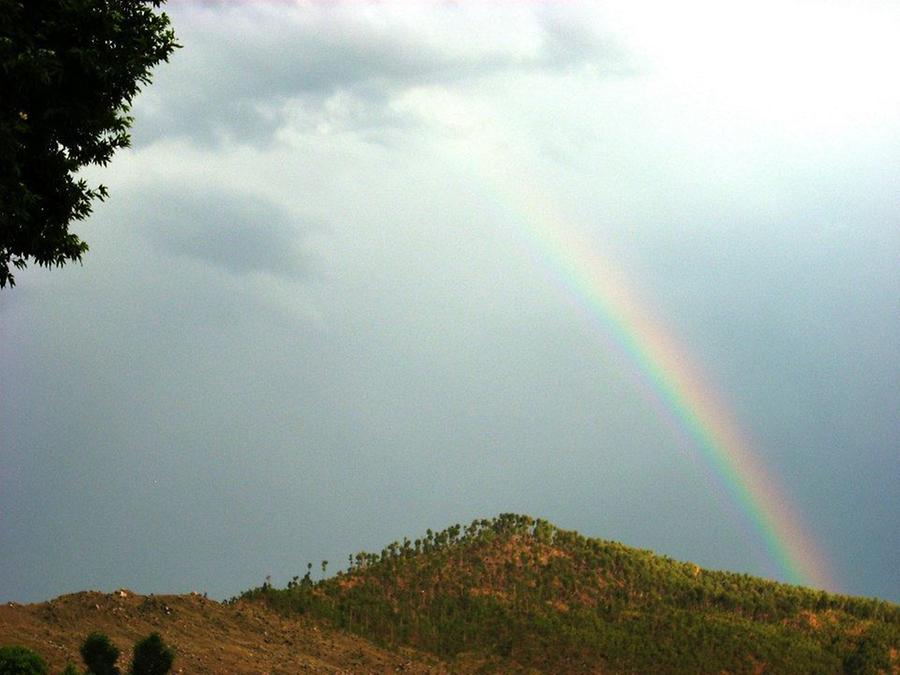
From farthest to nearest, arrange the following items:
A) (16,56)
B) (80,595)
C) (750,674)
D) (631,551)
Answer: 1. (631,551)
2. (750,674)
3. (80,595)
4. (16,56)

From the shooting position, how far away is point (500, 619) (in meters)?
34.8

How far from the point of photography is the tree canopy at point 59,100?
18.6 metres

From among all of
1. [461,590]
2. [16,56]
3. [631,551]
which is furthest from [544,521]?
[16,56]

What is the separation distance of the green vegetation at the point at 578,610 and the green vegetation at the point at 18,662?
15106 mm

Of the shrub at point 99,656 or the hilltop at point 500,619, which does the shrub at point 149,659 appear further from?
the hilltop at point 500,619

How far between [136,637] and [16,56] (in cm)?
1544

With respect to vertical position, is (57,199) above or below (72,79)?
below

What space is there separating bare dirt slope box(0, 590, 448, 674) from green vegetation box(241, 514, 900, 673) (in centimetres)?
198

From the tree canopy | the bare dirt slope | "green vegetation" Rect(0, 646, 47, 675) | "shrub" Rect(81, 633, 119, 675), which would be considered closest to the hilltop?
the bare dirt slope

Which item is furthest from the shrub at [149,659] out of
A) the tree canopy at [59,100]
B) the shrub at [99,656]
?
the tree canopy at [59,100]

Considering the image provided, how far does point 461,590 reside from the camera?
121 feet

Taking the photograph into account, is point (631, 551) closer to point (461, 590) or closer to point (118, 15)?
point (461, 590)

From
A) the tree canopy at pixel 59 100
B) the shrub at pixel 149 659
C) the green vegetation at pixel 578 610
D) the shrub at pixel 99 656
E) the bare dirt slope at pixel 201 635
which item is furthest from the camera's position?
the green vegetation at pixel 578 610

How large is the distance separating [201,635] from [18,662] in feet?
31.7
